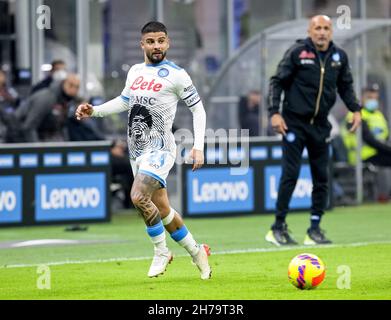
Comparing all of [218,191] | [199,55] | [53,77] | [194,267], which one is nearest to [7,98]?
[53,77]

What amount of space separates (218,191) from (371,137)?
4.07 m

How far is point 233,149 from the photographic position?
60.4ft

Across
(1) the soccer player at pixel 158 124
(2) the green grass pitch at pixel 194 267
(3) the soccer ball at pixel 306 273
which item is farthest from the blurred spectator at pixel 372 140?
(3) the soccer ball at pixel 306 273

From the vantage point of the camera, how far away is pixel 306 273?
9805 millimetres

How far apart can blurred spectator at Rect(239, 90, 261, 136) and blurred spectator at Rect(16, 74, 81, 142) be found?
3.32 metres

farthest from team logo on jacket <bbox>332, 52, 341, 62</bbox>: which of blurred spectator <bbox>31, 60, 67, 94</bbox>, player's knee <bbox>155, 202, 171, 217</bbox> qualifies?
blurred spectator <bbox>31, 60, 67, 94</bbox>

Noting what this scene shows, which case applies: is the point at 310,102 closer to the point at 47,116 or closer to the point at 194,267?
the point at 194,267

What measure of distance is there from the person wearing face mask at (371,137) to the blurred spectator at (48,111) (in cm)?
530

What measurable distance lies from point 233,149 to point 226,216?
1.05 metres

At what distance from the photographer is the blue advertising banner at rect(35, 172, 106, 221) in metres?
17.1

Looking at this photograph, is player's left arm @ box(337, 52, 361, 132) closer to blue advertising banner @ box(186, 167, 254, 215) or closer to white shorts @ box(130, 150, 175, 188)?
white shorts @ box(130, 150, 175, 188)

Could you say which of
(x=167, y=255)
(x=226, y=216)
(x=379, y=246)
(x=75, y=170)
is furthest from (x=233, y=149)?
(x=167, y=255)

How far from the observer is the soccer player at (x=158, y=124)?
10625 millimetres
